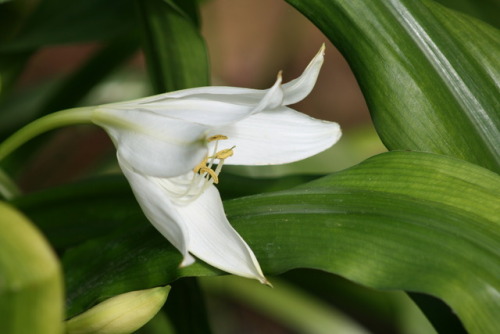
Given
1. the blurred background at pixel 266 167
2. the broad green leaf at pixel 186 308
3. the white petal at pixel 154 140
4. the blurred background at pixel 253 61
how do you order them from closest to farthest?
the white petal at pixel 154 140
the broad green leaf at pixel 186 308
the blurred background at pixel 266 167
the blurred background at pixel 253 61

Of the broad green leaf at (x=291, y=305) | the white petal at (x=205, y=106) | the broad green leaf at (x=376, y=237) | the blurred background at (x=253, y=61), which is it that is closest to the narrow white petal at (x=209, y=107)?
the white petal at (x=205, y=106)

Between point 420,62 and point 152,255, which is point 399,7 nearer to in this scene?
point 420,62

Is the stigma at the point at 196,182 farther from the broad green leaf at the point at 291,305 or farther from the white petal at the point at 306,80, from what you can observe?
the broad green leaf at the point at 291,305

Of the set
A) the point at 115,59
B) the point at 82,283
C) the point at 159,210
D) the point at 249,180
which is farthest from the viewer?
the point at 115,59

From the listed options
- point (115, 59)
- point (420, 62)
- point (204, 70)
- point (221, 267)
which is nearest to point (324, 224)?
point (221, 267)

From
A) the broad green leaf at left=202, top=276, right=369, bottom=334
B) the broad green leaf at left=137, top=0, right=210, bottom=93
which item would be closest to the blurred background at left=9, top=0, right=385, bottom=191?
the broad green leaf at left=202, top=276, right=369, bottom=334

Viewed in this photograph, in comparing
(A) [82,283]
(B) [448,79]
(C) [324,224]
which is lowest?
(A) [82,283]
